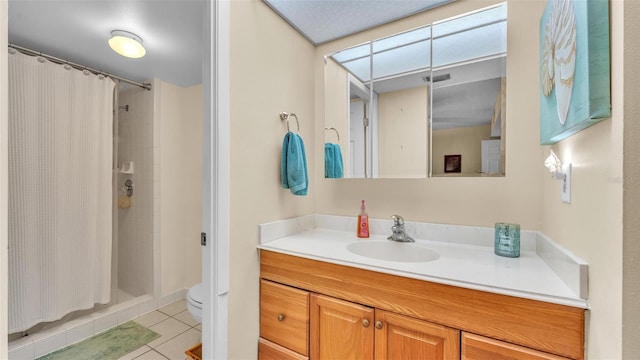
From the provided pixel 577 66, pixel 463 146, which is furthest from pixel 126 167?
pixel 577 66

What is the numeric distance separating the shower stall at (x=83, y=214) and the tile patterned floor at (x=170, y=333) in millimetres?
163

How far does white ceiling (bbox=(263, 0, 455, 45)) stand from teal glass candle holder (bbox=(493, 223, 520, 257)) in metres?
1.21

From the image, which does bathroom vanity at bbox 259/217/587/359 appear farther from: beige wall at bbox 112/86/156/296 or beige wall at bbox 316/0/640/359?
beige wall at bbox 112/86/156/296

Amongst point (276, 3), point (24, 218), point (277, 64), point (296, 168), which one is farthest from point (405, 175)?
point (24, 218)

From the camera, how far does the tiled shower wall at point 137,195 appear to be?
2393 millimetres

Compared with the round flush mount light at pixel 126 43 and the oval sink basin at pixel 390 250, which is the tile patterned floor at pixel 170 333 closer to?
the oval sink basin at pixel 390 250

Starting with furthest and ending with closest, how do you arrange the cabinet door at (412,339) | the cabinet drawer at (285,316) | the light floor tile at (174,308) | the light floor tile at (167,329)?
the light floor tile at (174,308), the light floor tile at (167,329), the cabinet drawer at (285,316), the cabinet door at (412,339)

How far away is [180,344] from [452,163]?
2.20 metres

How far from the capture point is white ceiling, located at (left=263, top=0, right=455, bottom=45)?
1420 mm

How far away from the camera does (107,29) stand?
162 cm

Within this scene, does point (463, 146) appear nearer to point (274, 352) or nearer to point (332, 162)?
point (332, 162)

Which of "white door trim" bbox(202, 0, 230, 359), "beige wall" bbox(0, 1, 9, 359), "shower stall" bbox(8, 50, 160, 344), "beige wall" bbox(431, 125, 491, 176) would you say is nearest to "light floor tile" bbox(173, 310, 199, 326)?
"shower stall" bbox(8, 50, 160, 344)

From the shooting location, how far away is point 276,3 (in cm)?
142

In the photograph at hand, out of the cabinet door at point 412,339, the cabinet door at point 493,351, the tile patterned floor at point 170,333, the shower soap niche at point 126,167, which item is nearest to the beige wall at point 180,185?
the tile patterned floor at point 170,333
